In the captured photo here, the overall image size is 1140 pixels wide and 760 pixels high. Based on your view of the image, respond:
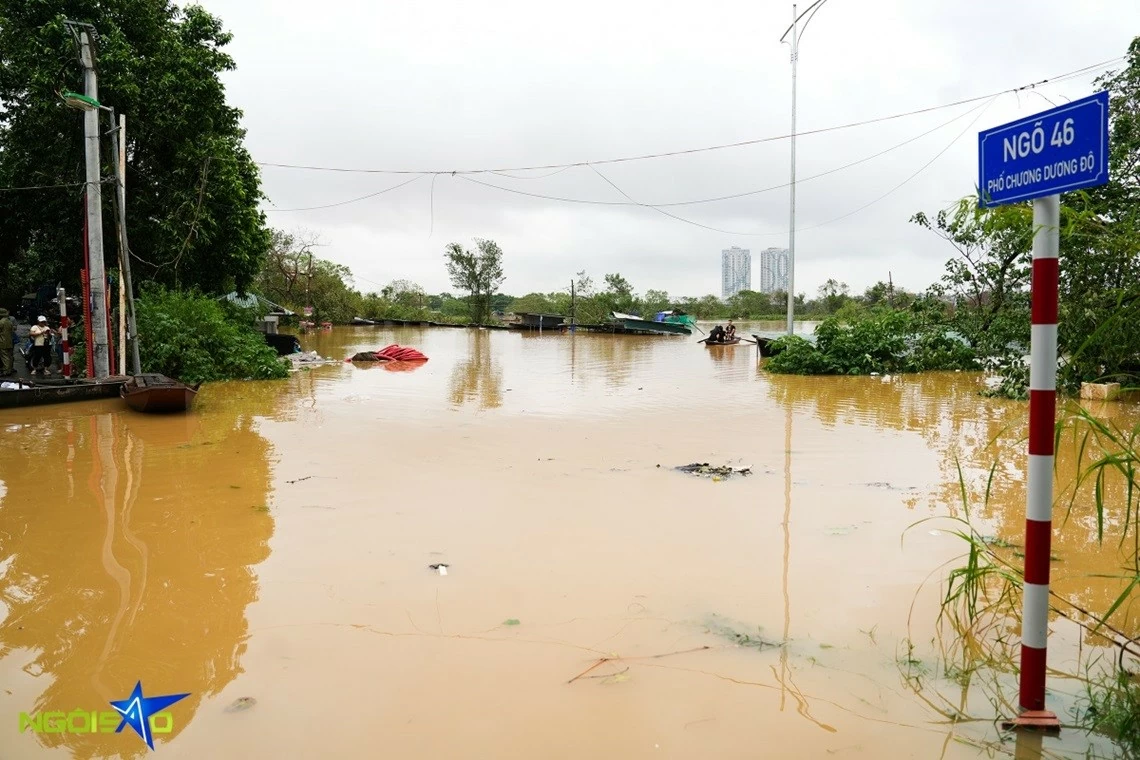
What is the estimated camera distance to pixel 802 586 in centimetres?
489

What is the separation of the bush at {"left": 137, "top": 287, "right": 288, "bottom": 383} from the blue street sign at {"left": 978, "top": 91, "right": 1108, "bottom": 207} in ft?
57.3

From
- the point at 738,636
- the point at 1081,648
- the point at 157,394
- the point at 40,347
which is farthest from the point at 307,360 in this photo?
the point at 1081,648

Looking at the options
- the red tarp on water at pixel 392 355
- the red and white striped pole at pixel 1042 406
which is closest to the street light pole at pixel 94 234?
Answer: the red tarp on water at pixel 392 355

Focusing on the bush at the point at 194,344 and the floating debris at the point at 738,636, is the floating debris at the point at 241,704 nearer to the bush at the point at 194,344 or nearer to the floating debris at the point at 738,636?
the floating debris at the point at 738,636

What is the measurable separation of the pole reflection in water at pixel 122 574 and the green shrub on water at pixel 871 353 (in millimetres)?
15791

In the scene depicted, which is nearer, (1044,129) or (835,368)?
(1044,129)

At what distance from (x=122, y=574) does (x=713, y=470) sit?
5.65 meters

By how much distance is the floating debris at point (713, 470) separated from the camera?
8087 millimetres

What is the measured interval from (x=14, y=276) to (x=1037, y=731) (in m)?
29.7

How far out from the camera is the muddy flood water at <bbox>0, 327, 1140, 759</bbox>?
10.8ft

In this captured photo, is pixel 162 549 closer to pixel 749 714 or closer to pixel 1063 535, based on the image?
pixel 749 714

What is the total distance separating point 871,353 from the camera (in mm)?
21406

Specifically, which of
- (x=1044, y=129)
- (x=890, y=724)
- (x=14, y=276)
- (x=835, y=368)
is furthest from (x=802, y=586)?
(x=14, y=276)

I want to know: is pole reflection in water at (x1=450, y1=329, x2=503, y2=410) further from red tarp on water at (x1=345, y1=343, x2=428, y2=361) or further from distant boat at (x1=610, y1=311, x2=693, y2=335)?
distant boat at (x1=610, y1=311, x2=693, y2=335)
